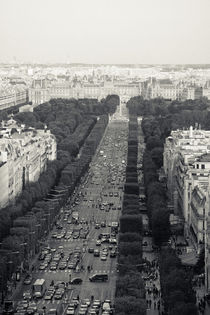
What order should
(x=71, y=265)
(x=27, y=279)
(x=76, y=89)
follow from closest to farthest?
(x=27, y=279) → (x=71, y=265) → (x=76, y=89)

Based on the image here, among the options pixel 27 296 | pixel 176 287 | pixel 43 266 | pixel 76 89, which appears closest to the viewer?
pixel 176 287

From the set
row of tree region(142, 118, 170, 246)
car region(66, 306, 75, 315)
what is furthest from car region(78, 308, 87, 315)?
row of tree region(142, 118, 170, 246)

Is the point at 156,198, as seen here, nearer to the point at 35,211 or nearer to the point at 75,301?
the point at 35,211

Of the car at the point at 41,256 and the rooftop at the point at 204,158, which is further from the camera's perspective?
the rooftop at the point at 204,158

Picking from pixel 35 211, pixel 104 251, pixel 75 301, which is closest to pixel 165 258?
pixel 75 301

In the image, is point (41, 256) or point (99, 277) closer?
point (99, 277)

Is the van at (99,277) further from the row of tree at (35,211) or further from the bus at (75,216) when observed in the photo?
the bus at (75,216)

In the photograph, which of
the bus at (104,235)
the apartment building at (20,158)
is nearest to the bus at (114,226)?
the bus at (104,235)
